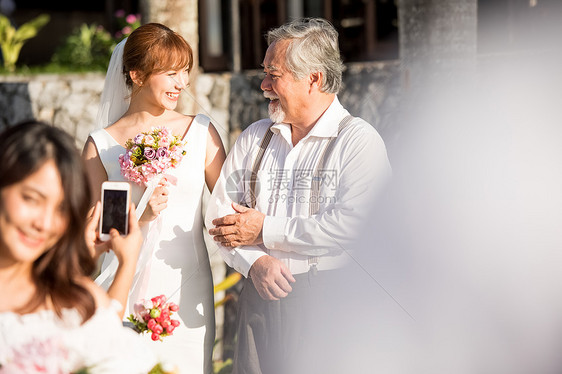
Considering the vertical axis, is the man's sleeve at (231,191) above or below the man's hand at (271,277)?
above

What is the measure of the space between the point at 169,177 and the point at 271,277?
2.52 feet

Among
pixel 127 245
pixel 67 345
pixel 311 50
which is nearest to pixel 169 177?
pixel 311 50

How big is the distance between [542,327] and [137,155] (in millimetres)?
2852

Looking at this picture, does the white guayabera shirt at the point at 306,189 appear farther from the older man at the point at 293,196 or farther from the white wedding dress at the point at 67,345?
the white wedding dress at the point at 67,345

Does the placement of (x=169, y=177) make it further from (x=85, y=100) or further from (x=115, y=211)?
(x=85, y=100)

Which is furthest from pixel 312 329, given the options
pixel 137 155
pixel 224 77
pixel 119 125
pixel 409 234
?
pixel 224 77

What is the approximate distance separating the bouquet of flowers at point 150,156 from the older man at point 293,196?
10.0 inches

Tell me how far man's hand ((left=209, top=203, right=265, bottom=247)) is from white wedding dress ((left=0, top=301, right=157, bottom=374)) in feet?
3.62

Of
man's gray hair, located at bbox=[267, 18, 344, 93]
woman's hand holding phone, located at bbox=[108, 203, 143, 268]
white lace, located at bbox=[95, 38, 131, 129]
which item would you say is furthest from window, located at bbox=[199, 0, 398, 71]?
woman's hand holding phone, located at bbox=[108, 203, 143, 268]

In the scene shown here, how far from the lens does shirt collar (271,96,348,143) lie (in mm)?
3379

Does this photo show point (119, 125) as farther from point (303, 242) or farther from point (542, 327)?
point (542, 327)

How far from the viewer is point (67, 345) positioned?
214cm

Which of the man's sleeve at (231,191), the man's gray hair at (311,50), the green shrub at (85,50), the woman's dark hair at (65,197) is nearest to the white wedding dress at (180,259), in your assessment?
the man's sleeve at (231,191)

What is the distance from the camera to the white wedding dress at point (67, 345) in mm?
2078
